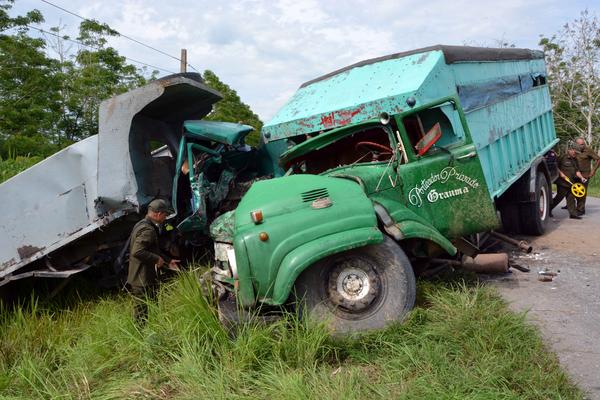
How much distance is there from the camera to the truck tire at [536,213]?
25.9ft

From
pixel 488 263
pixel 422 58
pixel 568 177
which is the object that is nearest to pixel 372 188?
pixel 488 263

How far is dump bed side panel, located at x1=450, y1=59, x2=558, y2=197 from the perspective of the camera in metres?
6.38

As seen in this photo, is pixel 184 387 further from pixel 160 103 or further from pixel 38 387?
pixel 160 103

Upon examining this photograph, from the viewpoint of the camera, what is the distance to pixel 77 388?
12.5 ft

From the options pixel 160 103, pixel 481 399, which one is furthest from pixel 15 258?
pixel 481 399

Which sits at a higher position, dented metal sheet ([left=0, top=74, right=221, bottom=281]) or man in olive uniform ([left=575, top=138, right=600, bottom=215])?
dented metal sheet ([left=0, top=74, right=221, bottom=281])

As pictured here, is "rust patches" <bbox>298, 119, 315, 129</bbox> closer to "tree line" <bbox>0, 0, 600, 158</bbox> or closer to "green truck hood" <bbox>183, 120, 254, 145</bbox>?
"green truck hood" <bbox>183, 120, 254, 145</bbox>

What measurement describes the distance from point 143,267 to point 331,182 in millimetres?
2051

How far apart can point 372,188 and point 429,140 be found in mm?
690

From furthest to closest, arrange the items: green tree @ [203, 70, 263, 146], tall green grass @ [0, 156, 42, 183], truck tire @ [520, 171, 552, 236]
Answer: green tree @ [203, 70, 263, 146], tall green grass @ [0, 156, 42, 183], truck tire @ [520, 171, 552, 236]

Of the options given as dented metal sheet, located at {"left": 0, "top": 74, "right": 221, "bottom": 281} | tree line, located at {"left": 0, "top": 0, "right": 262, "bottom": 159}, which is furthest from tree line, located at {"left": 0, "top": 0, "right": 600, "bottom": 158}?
dented metal sheet, located at {"left": 0, "top": 74, "right": 221, "bottom": 281}

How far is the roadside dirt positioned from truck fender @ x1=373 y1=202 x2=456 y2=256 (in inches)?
35.7

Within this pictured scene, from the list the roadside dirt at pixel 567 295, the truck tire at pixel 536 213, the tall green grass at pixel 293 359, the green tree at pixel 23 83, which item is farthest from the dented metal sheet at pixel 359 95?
the green tree at pixel 23 83

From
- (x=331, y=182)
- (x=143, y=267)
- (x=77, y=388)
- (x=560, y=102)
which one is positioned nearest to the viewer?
(x=77, y=388)
